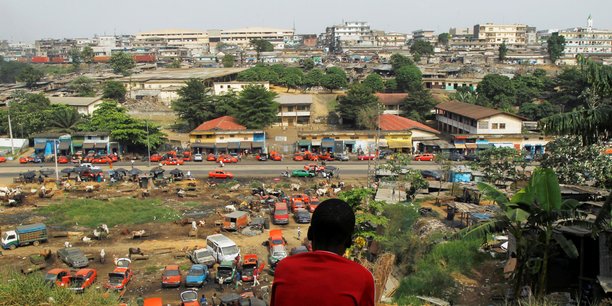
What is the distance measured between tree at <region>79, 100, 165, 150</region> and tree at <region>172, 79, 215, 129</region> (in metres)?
6.29

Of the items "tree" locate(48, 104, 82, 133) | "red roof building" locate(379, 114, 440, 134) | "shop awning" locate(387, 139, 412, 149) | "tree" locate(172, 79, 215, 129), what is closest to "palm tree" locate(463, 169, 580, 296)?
"shop awning" locate(387, 139, 412, 149)

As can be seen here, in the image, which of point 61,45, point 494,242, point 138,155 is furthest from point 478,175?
point 61,45

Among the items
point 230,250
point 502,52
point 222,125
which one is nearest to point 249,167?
point 222,125

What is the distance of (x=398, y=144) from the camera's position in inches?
1720

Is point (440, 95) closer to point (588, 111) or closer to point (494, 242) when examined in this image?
point (494, 242)

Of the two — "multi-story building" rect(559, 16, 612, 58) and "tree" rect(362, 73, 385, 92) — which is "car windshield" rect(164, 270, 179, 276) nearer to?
"tree" rect(362, 73, 385, 92)

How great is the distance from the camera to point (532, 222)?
11406mm

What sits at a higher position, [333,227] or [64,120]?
[333,227]

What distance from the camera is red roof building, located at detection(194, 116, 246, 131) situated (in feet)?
145

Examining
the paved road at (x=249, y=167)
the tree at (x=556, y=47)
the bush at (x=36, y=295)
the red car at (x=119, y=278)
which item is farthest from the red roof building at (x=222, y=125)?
the tree at (x=556, y=47)

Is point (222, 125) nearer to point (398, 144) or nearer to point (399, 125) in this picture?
point (398, 144)

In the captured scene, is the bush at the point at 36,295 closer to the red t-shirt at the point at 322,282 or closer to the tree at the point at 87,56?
the red t-shirt at the point at 322,282

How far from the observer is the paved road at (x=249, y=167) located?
36.7 m

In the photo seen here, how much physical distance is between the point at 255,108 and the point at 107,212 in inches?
844
